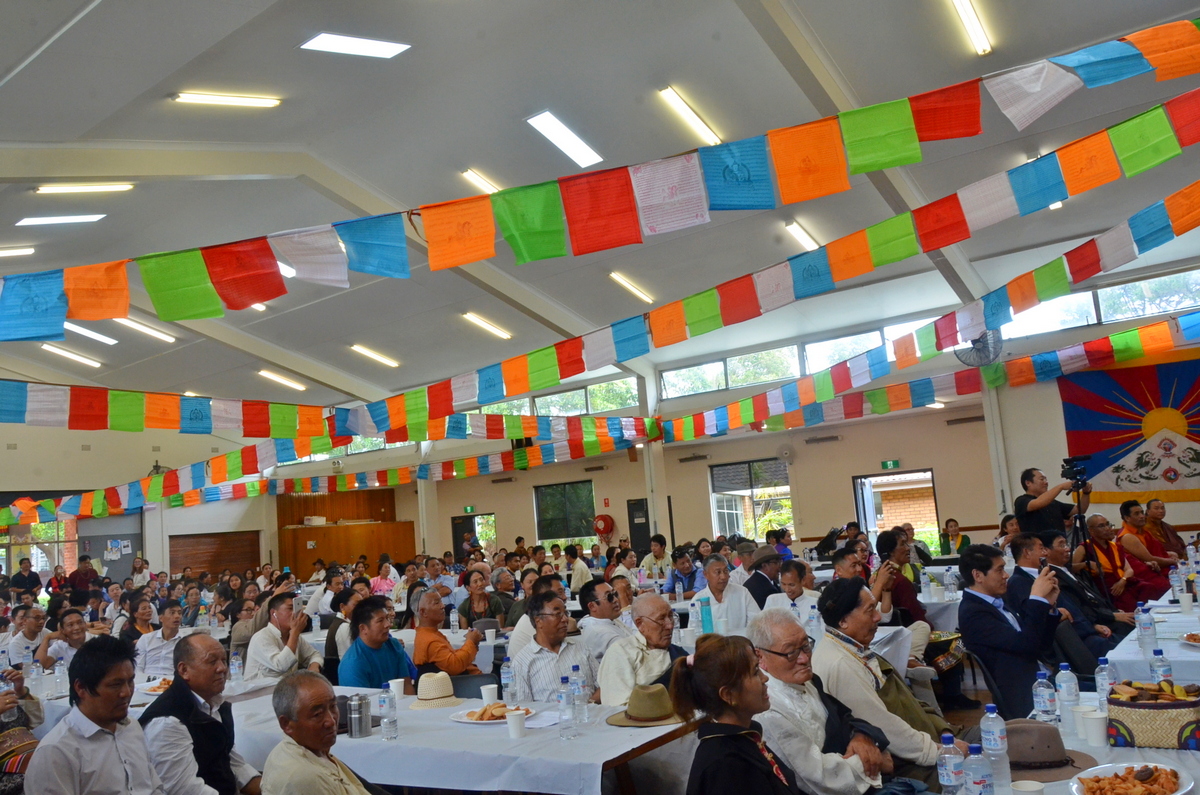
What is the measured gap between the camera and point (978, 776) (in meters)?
2.51

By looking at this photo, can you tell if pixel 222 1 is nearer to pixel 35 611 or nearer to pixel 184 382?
pixel 35 611

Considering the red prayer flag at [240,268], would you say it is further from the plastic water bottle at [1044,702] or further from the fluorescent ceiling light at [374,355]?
the fluorescent ceiling light at [374,355]

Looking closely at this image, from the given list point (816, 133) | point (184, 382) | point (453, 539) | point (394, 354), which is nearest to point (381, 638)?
point (816, 133)

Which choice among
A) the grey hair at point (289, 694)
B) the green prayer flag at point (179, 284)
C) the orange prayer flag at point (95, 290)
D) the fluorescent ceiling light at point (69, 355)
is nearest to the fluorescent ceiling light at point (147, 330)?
the fluorescent ceiling light at point (69, 355)

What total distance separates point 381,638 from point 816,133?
12.2 ft

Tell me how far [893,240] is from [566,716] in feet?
15.2

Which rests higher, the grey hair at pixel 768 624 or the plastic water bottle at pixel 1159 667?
the grey hair at pixel 768 624

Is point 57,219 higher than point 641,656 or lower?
higher

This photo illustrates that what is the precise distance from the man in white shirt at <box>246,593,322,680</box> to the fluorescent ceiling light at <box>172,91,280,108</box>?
14.6 feet

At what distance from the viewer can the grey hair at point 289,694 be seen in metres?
2.93

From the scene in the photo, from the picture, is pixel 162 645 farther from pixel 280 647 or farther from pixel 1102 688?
pixel 1102 688

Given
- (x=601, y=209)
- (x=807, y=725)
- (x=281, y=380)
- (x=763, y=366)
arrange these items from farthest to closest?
(x=281, y=380), (x=763, y=366), (x=601, y=209), (x=807, y=725)

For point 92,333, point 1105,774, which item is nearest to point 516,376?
Result: point 1105,774

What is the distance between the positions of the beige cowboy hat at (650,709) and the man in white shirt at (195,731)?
1.51m
